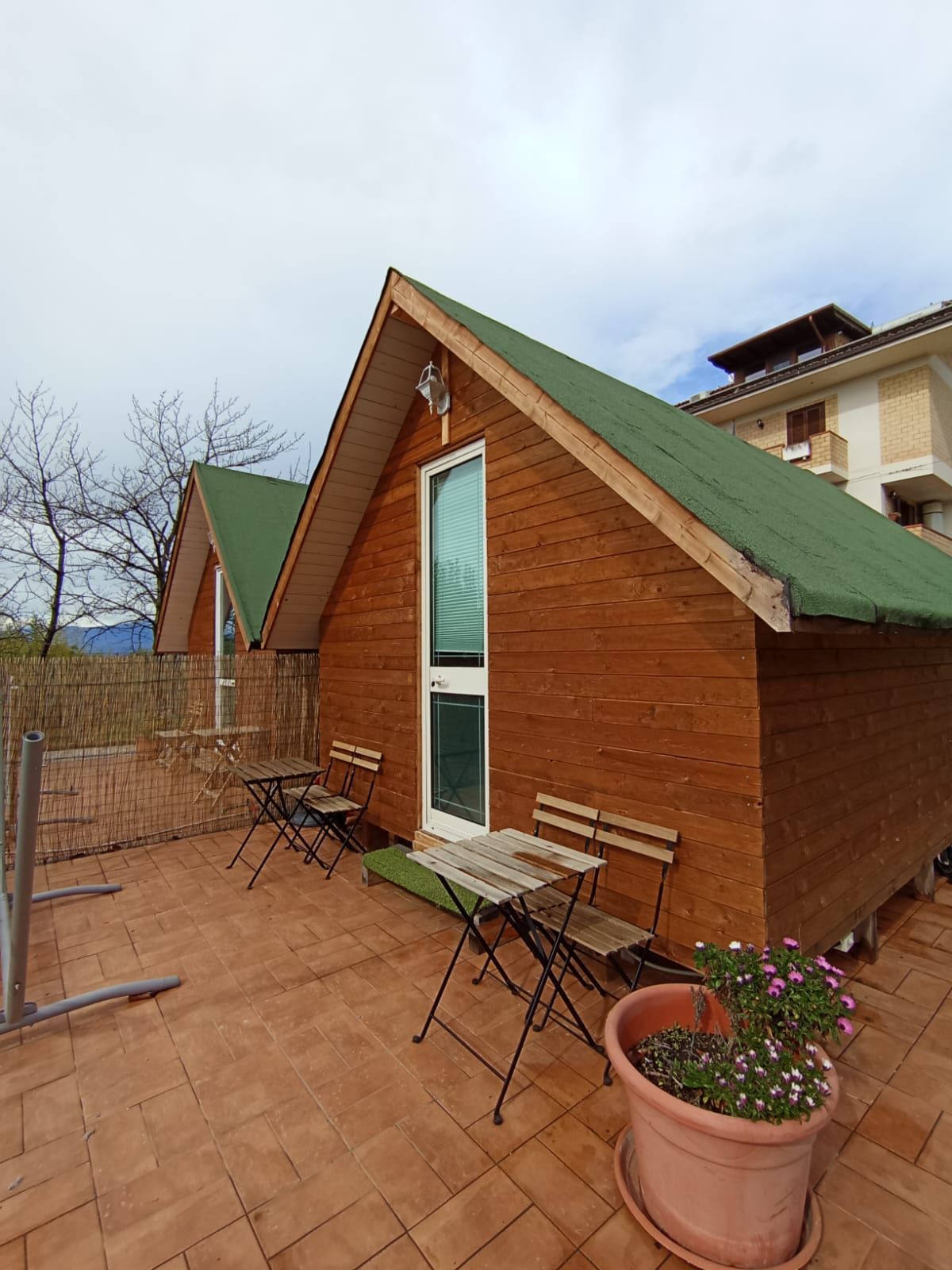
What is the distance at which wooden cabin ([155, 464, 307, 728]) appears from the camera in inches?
311

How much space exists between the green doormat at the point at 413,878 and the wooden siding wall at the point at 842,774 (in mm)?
1702

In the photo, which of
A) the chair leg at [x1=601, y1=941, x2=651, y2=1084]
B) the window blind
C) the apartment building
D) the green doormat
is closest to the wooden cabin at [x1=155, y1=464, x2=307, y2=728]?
the green doormat

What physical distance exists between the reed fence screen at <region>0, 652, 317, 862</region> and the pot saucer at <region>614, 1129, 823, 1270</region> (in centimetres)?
519

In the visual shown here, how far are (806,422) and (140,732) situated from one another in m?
19.0

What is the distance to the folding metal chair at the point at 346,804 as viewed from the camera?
5.30 meters

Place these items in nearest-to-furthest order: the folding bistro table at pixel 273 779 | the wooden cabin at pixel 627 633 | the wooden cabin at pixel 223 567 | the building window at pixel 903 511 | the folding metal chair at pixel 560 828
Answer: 1. the wooden cabin at pixel 627 633
2. the folding metal chair at pixel 560 828
3. the folding bistro table at pixel 273 779
4. the wooden cabin at pixel 223 567
5. the building window at pixel 903 511

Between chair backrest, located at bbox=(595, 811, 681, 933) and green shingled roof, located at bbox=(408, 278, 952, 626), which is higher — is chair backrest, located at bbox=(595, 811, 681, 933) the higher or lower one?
the lower one

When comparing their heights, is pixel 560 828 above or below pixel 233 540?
below

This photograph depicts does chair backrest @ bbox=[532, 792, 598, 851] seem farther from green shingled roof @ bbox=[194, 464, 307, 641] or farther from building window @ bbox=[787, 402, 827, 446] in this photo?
building window @ bbox=[787, 402, 827, 446]

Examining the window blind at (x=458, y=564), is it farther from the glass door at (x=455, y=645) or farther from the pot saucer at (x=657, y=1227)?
the pot saucer at (x=657, y=1227)

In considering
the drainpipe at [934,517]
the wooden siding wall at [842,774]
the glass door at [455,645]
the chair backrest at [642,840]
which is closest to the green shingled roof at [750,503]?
the wooden siding wall at [842,774]

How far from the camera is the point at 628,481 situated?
9.03 ft

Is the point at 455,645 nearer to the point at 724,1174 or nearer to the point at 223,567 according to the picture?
the point at 724,1174

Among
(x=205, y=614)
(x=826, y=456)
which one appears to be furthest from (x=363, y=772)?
(x=826, y=456)
